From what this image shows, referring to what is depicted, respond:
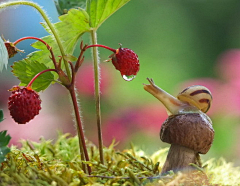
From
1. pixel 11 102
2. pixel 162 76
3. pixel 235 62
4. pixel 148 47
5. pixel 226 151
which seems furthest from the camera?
pixel 148 47

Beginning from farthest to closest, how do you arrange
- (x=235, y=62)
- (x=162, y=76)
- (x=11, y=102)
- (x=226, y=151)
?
(x=162, y=76) → (x=235, y=62) → (x=226, y=151) → (x=11, y=102)

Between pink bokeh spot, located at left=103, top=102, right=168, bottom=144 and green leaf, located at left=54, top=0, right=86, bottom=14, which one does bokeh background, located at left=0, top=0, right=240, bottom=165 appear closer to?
pink bokeh spot, located at left=103, top=102, right=168, bottom=144

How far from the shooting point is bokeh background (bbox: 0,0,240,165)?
1724mm

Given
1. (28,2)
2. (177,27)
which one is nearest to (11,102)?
(28,2)

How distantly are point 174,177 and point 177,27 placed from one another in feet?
6.72

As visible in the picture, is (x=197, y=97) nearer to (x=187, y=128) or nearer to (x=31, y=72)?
(x=187, y=128)

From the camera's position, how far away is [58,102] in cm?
185

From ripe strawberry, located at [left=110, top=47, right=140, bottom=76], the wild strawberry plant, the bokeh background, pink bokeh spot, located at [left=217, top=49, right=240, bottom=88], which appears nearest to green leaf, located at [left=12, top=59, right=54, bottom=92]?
the wild strawberry plant

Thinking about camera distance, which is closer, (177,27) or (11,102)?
(11,102)

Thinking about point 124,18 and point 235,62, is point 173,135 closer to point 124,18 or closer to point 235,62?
point 235,62

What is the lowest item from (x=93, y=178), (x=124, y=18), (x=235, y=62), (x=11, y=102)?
(x=93, y=178)

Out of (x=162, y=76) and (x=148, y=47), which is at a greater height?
(x=148, y=47)

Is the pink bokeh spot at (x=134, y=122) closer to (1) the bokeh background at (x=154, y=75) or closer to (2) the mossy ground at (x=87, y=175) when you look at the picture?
(1) the bokeh background at (x=154, y=75)

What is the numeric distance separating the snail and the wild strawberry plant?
0.29 ft
